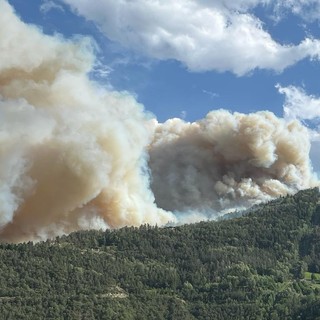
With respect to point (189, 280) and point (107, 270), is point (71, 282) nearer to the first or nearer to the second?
point (107, 270)

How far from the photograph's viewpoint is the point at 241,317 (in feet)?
391

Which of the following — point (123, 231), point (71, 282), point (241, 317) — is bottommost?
point (241, 317)

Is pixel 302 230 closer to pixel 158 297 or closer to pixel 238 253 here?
pixel 238 253

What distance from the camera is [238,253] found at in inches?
5876

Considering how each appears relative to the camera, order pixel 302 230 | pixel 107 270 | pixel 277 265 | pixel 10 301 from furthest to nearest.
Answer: pixel 302 230 < pixel 277 265 < pixel 107 270 < pixel 10 301

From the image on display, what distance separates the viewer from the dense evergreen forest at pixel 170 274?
11175 cm

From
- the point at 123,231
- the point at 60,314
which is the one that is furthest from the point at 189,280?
the point at 60,314

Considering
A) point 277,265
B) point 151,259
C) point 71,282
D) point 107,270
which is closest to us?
point 71,282

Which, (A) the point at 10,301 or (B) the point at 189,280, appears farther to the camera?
(B) the point at 189,280

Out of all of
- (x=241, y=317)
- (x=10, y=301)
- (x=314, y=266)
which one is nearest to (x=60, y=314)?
(x=10, y=301)

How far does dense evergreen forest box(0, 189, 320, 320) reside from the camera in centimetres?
11175

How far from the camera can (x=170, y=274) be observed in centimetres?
13238

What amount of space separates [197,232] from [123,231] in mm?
19649

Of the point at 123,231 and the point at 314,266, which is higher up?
the point at 123,231
